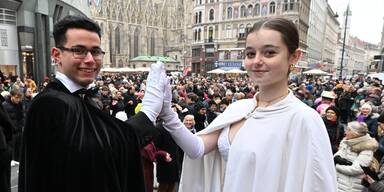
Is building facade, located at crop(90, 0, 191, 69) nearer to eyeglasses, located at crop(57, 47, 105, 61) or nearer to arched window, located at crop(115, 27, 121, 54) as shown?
arched window, located at crop(115, 27, 121, 54)

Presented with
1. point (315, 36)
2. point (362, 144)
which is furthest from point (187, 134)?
point (315, 36)

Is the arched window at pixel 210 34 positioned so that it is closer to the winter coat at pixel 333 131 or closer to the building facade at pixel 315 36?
the building facade at pixel 315 36

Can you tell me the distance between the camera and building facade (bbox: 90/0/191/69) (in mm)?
73938

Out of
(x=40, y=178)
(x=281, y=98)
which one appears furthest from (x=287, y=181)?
(x=40, y=178)

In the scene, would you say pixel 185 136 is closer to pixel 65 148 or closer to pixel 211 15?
pixel 65 148

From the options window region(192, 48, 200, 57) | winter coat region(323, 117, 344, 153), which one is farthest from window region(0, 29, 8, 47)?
window region(192, 48, 200, 57)

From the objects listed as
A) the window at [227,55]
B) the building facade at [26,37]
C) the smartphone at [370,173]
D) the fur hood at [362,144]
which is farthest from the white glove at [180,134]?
the window at [227,55]

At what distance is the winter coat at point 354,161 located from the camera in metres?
3.62

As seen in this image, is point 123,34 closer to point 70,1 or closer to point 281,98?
point 70,1

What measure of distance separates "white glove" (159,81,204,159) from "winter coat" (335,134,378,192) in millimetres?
Answer: 2668

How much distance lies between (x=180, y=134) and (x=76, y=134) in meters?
0.67

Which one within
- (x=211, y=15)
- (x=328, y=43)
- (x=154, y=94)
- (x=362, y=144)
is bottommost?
(x=362, y=144)

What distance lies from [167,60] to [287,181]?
2711 inches

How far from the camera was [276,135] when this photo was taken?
1585mm
